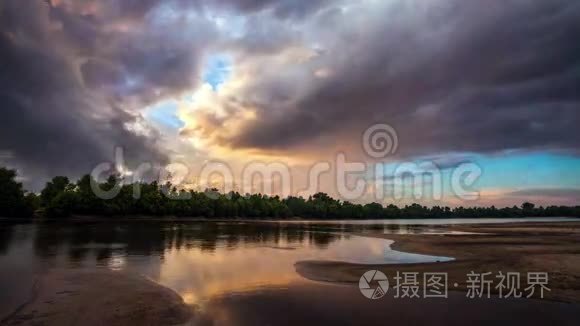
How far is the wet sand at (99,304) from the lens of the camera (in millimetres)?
12695

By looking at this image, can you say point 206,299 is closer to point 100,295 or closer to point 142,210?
point 100,295

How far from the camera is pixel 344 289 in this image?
18.5m

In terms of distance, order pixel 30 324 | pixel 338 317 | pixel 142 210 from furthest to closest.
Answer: pixel 142 210 < pixel 338 317 < pixel 30 324

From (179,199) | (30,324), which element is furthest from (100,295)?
(179,199)

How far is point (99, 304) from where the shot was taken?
47.9 ft

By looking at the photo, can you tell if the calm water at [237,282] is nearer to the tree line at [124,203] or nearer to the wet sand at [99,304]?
the wet sand at [99,304]

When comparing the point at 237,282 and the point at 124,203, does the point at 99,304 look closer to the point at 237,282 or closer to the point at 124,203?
the point at 237,282

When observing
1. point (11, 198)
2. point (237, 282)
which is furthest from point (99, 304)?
point (11, 198)

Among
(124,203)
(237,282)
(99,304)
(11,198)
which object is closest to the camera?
(99,304)

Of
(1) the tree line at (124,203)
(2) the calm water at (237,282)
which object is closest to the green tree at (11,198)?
(1) the tree line at (124,203)

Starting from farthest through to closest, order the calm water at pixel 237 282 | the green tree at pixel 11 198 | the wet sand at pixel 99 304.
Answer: the green tree at pixel 11 198 < the calm water at pixel 237 282 < the wet sand at pixel 99 304

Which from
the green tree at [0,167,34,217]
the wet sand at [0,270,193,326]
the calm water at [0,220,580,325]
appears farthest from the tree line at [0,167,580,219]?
the wet sand at [0,270,193,326]

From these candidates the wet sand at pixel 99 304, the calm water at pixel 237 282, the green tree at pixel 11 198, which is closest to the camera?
the wet sand at pixel 99 304

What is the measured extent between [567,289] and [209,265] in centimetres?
2033
